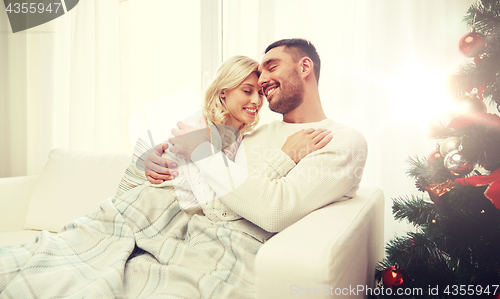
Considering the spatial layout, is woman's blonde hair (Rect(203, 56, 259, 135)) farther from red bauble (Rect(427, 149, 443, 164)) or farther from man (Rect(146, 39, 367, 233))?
red bauble (Rect(427, 149, 443, 164))

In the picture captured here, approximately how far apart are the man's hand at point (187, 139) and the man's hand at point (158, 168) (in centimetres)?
6

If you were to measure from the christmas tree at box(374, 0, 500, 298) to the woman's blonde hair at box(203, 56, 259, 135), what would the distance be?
0.76 m

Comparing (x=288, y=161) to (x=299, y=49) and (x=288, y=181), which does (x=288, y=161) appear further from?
(x=299, y=49)

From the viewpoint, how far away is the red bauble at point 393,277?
0.89m

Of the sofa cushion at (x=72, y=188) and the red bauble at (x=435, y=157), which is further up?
the red bauble at (x=435, y=157)

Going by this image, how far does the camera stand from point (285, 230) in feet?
2.26

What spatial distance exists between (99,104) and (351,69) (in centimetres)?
188

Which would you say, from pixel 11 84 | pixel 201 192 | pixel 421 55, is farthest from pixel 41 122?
pixel 421 55

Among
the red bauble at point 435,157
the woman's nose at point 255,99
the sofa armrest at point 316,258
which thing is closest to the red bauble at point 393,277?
the sofa armrest at point 316,258

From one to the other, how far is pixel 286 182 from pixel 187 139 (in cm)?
42

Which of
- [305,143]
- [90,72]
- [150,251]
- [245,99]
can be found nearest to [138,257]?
[150,251]

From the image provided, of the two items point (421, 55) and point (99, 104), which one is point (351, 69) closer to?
point (421, 55)

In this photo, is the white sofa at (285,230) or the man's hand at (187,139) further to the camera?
the man's hand at (187,139)

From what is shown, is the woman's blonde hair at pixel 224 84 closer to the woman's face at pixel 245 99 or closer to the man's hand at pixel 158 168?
the woman's face at pixel 245 99
